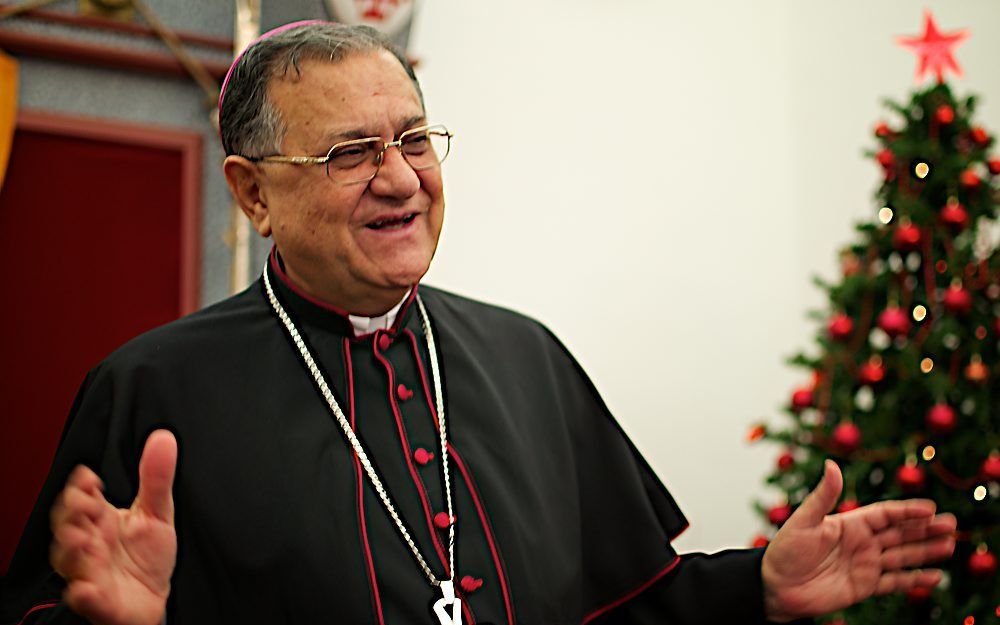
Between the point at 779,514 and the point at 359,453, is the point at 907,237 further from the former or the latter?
the point at 359,453

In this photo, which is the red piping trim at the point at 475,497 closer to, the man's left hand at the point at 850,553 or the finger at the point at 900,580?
the man's left hand at the point at 850,553

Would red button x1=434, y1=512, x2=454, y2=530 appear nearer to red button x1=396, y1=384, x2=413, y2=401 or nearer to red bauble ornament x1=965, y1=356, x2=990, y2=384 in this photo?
red button x1=396, y1=384, x2=413, y2=401

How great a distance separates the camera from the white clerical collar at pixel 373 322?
62.4 inches

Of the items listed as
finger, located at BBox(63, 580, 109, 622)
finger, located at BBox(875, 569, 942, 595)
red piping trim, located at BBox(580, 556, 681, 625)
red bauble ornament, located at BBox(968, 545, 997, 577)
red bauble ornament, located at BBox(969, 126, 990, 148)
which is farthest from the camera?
red bauble ornament, located at BBox(969, 126, 990, 148)

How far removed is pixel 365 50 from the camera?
1448 millimetres

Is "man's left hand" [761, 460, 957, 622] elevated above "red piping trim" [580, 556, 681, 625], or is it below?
above

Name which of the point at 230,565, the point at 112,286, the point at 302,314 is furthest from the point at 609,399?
the point at 230,565

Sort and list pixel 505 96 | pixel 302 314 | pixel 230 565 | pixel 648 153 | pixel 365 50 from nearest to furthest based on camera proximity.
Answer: pixel 230 565 → pixel 365 50 → pixel 302 314 → pixel 505 96 → pixel 648 153

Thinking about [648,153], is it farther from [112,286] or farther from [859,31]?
[112,286]

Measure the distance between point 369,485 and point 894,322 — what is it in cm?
208

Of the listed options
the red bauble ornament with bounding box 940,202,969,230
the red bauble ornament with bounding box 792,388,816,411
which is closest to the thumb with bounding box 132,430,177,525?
the red bauble ornament with bounding box 792,388,816,411

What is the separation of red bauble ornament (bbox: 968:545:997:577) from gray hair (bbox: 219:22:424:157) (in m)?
2.34

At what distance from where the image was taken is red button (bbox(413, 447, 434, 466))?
147 cm

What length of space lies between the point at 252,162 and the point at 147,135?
1379 millimetres
